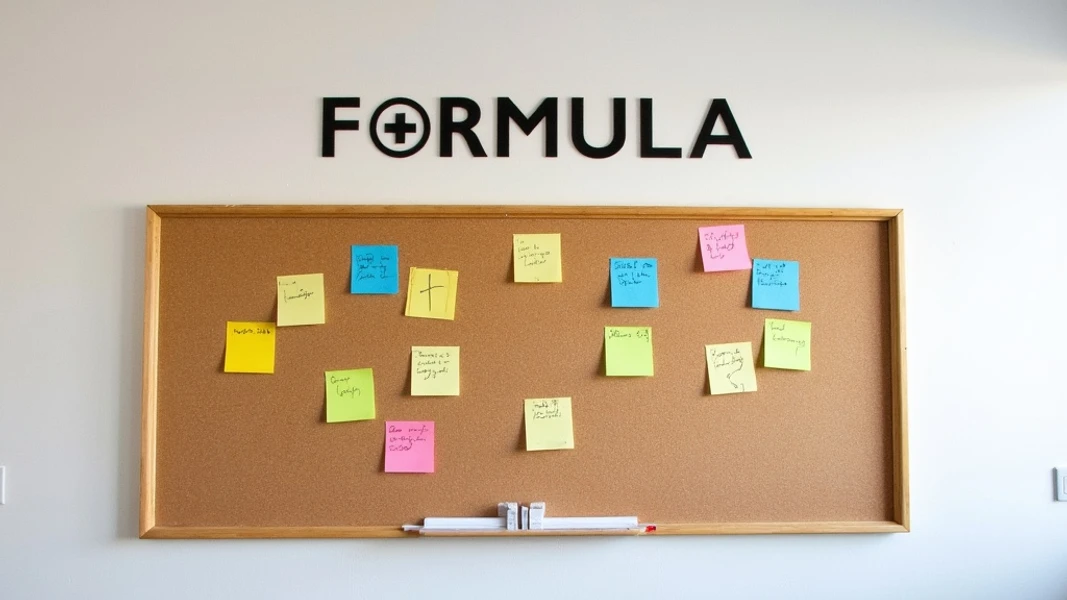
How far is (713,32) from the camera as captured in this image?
2.05 m

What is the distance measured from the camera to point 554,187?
6.60ft

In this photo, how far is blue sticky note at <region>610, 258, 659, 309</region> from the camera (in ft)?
6.48

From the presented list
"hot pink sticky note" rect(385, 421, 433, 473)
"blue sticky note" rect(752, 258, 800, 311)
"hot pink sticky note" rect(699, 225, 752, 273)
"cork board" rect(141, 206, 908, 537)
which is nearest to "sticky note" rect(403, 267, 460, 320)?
"cork board" rect(141, 206, 908, 537)

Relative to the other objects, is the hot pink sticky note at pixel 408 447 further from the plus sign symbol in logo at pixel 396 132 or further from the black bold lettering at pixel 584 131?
the black bold lettering at pixel 584 131

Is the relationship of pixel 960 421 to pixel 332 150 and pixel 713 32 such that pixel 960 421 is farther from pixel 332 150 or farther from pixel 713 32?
pixel 332 150

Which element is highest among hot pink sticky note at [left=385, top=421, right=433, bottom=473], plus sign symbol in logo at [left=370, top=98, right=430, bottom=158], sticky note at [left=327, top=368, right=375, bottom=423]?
plus sign symbol in logo at [left=370, top=98, right=430, bottom=158]

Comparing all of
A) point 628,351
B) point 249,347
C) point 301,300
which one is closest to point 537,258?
point 628,351

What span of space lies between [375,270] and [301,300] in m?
0.19

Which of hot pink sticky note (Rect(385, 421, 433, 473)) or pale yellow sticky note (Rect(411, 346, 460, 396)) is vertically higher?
pale yellow sticky note (Rect(411, 346, 460, 396))

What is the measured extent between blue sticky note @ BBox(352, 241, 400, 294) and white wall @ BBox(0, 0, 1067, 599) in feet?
0.44

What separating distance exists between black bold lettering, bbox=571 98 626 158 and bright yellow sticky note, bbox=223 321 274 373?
0.89 meters

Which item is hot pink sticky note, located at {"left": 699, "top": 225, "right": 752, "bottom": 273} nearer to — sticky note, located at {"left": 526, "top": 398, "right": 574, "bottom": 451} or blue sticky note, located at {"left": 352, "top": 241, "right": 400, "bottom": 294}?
sticky note, located at {"left": 526, "top": 398, "right": 574, "bottom": 451}

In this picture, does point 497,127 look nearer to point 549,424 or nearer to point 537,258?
point 537,258

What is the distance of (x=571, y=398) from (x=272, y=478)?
0.75 m
